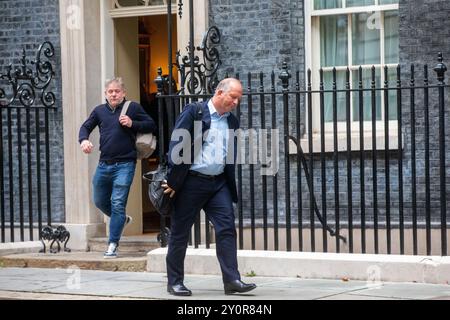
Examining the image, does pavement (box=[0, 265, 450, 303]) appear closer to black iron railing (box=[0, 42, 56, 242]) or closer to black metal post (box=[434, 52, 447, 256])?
black metal post (box=[434, 52, 447, 256])

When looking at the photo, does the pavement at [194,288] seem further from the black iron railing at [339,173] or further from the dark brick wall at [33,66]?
the dark brick wall at [33,66]

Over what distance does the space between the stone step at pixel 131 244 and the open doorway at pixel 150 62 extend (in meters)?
1.65

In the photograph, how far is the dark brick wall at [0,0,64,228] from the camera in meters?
13.8

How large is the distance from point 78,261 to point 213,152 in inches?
126

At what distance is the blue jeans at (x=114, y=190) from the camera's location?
12055 millimetres

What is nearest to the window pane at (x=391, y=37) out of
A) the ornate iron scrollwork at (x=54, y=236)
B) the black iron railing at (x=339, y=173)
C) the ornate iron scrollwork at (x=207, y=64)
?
the black iron railing at (x=339, y=173)

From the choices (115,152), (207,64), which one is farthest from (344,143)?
(115,152)

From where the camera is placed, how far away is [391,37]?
12453 mm

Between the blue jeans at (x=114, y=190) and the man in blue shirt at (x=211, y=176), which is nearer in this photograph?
the man in blue shirt at (x=211, y=176)

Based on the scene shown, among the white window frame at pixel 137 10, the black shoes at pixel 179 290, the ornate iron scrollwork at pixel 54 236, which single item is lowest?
the black shoes at pixel 179 290

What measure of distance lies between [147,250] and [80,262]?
975mm

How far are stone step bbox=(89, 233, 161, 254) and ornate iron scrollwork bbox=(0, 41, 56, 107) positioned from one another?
5.72 feet

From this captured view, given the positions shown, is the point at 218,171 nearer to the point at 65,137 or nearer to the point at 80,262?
the point at 80,262
